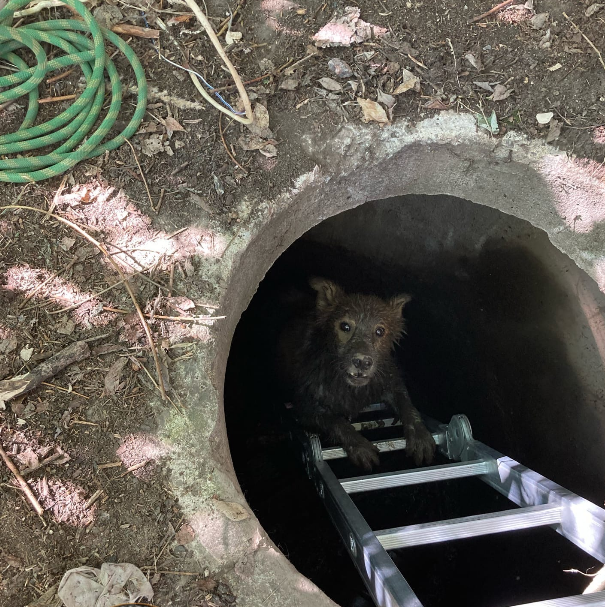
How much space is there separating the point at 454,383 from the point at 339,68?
144 inches

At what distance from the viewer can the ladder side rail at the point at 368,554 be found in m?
2.44

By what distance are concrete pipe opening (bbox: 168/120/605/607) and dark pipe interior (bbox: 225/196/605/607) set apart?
0.02m

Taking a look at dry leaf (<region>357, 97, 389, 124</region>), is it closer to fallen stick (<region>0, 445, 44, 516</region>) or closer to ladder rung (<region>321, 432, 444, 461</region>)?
ladder rung (<region>321, 432, 444, 461</region>)

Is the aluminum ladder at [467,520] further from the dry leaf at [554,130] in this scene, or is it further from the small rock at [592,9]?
the small rock at [592,9]

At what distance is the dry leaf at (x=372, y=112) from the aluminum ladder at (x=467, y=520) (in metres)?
2.40

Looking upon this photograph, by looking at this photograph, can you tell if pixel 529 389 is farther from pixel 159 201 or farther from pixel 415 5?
pixel 159 201

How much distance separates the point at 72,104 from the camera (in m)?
2.93

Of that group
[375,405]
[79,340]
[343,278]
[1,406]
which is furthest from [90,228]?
[343,278]

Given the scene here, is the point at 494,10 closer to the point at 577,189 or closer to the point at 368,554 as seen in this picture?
the point at 577,189

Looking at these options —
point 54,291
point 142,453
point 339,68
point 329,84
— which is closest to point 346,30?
point 339,68

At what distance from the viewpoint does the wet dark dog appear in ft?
13.5

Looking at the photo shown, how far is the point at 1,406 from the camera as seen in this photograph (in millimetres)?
2531

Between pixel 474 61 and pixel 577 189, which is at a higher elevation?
pixel 474 61

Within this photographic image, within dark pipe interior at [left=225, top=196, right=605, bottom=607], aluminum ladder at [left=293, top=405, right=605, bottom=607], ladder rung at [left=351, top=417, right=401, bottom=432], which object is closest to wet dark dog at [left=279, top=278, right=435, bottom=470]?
ladder rung at [left=351, top=417, right=401, bottom=432]
